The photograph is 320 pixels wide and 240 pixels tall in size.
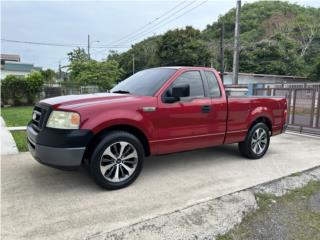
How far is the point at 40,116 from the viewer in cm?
386

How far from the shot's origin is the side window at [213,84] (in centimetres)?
485

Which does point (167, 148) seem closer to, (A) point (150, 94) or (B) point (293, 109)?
(A) point (150, 94)

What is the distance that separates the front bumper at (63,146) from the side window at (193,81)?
1.79 meters

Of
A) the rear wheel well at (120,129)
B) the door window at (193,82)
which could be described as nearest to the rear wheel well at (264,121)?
the door window at (193,82)

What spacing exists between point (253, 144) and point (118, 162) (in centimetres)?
291

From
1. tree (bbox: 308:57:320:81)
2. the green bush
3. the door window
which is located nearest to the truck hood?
the door window

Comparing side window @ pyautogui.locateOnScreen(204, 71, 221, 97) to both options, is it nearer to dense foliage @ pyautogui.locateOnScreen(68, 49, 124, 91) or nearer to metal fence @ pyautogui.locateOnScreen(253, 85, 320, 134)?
metal fence @ pyautogui.locateOnScreen(253, 85, 320, 134)

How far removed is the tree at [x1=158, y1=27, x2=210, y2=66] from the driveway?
31064 millimetres

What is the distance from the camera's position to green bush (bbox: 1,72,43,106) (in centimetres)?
1738

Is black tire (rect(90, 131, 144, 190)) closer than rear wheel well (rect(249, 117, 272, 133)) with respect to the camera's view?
Yes

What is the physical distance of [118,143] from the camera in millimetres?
3799

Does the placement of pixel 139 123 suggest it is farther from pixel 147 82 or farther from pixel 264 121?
pixel 264 121

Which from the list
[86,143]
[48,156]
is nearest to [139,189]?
[86,143]

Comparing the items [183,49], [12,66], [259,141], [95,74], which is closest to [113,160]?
[259,141]
